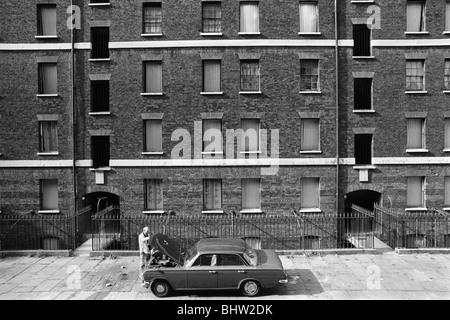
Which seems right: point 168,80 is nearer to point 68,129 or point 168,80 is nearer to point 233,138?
point 233,138

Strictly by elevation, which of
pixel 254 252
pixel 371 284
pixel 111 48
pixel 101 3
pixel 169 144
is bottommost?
pixel 371 284

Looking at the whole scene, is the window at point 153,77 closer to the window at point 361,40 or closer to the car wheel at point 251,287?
the window at point 361,40

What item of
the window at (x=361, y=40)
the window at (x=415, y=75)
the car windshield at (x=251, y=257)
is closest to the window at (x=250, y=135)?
the window at (x=361, y=40)

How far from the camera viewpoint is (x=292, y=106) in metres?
20.1

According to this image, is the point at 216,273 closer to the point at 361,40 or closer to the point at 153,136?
the point at 153,136

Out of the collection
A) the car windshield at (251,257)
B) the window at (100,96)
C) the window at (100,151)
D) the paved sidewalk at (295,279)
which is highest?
the window at (100,96)

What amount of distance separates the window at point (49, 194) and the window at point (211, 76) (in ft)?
32.9

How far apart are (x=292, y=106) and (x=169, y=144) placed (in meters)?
7.07

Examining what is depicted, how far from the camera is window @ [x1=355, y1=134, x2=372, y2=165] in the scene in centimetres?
2064

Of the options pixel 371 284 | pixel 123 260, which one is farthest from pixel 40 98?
pixel 371 284

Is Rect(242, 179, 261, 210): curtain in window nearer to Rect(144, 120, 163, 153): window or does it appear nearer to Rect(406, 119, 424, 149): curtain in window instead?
Rect(144, 120, 163, 153): window

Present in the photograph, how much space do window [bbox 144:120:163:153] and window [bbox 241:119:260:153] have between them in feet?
15.3

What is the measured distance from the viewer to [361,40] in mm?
20562

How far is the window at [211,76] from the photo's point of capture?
2020 centimetres
